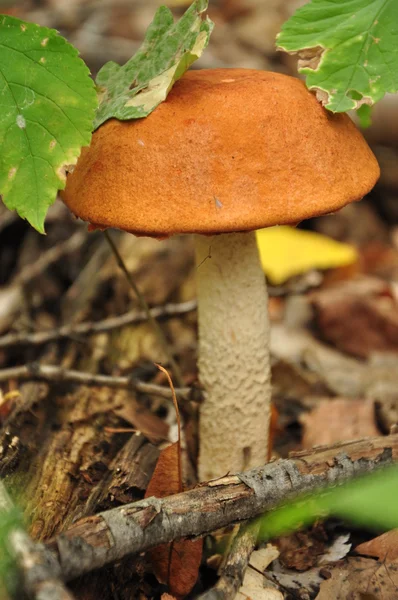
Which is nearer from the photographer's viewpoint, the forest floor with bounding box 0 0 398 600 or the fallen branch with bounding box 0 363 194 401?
the forest floor with bounding box 0 0 398 600

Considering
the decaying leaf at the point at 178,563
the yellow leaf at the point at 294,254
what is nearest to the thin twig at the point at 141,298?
the decaying leaf at the point at 178,563

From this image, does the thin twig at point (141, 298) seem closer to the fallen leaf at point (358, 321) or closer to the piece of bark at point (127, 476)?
the piece of bark at point (127, 476)

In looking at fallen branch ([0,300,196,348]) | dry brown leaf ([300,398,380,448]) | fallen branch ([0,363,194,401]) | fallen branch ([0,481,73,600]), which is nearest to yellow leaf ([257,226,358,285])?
fallen branch ([0,300,196,348])

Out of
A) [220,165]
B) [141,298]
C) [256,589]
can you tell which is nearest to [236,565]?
[256,589]

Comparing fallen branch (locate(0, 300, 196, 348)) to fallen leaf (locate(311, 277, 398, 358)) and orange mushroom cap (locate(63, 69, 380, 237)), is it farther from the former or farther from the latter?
orange mushroom cap (locate(63, 69, 380, 237))

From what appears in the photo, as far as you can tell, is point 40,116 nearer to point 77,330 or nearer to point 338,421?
point 77,330

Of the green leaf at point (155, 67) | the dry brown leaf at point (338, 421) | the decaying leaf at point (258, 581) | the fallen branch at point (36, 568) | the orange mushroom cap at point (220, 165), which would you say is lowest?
the dry brown leaf at point (338, 421)

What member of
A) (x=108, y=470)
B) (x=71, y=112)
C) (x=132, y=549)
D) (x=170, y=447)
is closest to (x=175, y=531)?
(x=132, y=549)
